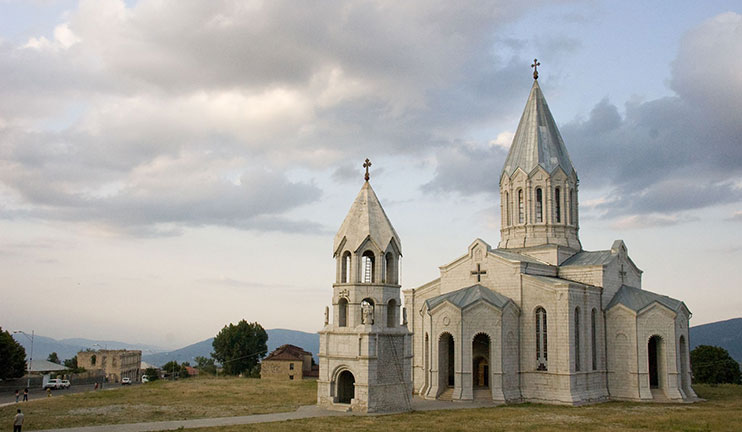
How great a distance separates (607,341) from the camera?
35.9 metres

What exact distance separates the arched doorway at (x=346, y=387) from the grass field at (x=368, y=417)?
239 centimetres

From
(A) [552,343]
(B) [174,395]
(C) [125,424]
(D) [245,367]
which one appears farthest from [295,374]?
(C) [125,424]

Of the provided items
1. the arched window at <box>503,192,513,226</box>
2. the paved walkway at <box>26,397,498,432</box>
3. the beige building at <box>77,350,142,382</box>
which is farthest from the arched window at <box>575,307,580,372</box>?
the beige building at <box>77,350,142,382</box>

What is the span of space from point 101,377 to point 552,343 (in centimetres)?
4334

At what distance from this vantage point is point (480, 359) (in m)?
35.8

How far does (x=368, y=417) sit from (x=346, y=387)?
354cm

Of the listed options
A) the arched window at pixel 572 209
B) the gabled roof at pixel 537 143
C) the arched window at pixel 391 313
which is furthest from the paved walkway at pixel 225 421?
the gabled roof at pixel 537 143

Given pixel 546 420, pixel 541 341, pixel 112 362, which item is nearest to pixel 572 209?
pixel 541 341

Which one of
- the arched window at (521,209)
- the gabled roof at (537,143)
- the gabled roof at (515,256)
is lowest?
the gabled roof at (515,256)

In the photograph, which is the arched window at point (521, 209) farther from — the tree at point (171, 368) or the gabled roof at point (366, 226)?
the tree at point (171, 368)

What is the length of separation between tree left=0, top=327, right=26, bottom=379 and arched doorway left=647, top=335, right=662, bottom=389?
1833 inches

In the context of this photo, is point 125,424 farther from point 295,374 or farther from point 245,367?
point 245,367

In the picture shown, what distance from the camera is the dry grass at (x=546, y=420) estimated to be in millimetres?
23156

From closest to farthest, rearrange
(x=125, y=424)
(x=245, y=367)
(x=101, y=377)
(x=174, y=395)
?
(x=125, y=424), (x=174, y=395), (x=101, y=377), (x=245, y=367)
